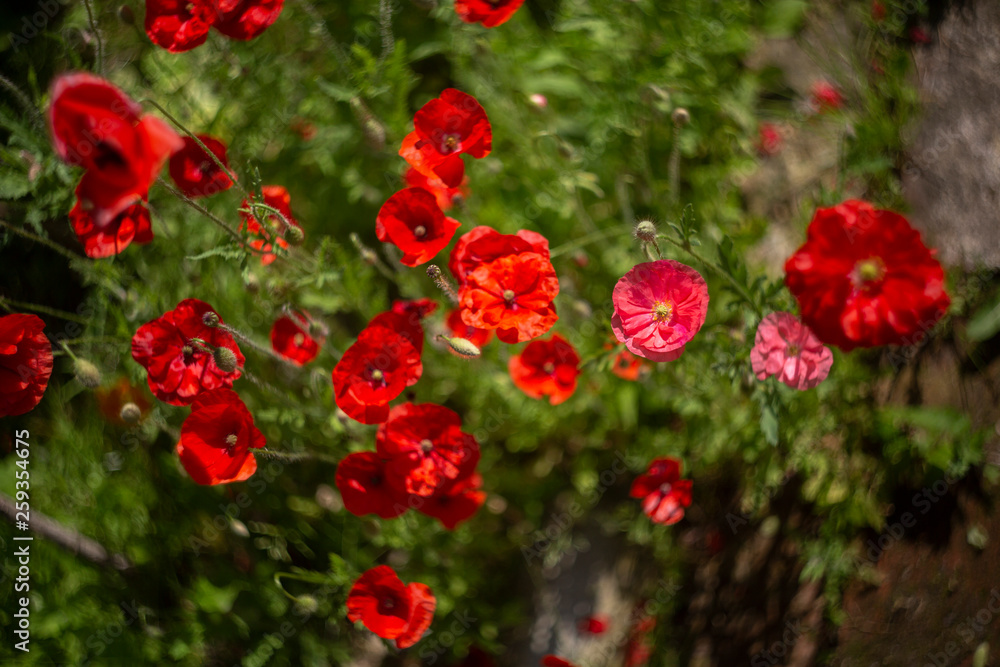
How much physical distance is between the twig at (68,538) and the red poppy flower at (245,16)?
2.36 m

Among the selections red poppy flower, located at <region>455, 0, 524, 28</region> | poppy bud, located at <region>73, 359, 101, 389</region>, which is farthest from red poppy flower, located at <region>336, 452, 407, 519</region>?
red poppy flower, located at <region>455, 0, 524, 28</region>

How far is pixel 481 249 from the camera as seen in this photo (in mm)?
2039

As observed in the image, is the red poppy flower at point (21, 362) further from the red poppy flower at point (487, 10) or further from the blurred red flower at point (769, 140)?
the blurred red flower at point (769, 140)

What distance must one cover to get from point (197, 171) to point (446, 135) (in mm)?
923

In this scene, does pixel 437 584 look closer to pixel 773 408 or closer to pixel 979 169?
pixel 773 408

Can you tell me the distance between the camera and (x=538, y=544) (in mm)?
3504

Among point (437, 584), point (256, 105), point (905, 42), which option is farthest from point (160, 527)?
point (905, 42)

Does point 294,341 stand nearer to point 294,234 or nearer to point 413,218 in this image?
point 294,234

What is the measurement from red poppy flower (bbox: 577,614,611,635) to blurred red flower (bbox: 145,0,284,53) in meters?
3.18

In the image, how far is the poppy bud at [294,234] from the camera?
2122 mm

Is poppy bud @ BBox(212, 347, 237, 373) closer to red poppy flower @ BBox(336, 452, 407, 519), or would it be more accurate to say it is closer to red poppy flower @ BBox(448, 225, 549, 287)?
red poppy flower @ BBox(336, 452, 407, 519)

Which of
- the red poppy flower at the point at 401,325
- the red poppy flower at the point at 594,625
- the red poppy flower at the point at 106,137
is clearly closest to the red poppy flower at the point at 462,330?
the red poppy flower at the point at 401,325

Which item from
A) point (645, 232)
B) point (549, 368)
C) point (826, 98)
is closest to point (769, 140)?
point (826, 98)

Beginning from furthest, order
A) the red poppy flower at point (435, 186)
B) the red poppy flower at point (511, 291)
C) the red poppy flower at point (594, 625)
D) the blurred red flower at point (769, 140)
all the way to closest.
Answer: the blurred red flower at point (769, 140) < the red poppy flower at point (594, 625) < the red poppy flower at point (435, 186) < the red poppy flower at point (511, 291)
